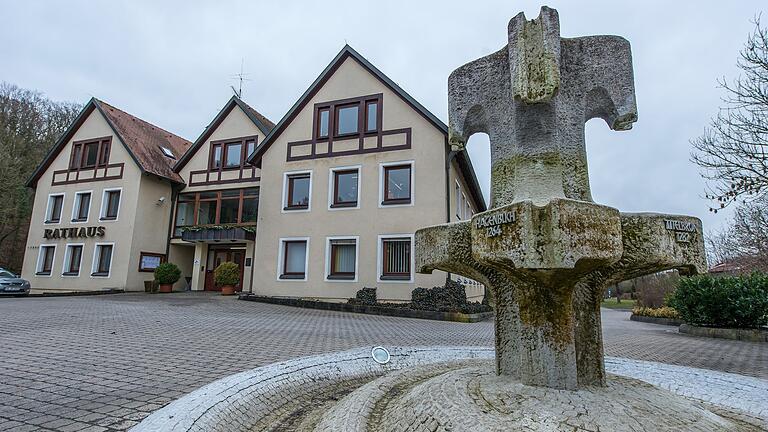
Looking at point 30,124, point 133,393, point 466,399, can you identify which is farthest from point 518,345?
point 30,124

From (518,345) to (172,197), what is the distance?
75.6ft

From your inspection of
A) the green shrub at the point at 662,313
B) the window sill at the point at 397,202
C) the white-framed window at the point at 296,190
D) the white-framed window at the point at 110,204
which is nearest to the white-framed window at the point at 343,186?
the white-framed window at the point at 296,190

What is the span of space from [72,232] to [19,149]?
11.2 m

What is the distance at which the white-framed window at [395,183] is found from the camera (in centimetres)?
1504

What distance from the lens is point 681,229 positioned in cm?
229

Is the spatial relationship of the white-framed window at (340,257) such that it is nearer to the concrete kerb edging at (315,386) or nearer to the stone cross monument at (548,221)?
the concrete kerb edging at (315,386)

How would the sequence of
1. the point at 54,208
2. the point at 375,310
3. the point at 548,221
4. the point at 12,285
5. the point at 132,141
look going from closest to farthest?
the point at 548,221, the point at 375,310, the point at 12,285, the point at 132,141, the point at 54,208

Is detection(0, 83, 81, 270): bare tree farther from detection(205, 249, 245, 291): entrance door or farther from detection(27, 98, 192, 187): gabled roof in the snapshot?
detection(205, 249, 245, 291): entrance door

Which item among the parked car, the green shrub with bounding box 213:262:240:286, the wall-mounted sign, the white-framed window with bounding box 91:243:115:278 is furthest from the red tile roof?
the parked car

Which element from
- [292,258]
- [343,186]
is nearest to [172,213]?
[292,258]

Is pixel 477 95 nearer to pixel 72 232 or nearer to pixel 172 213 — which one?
pixel 172 213

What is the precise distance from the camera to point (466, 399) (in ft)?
6.88

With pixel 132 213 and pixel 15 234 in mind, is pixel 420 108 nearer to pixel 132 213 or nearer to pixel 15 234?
pixel 132 213

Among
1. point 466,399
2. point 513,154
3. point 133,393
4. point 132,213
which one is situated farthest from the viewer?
point 132,213
